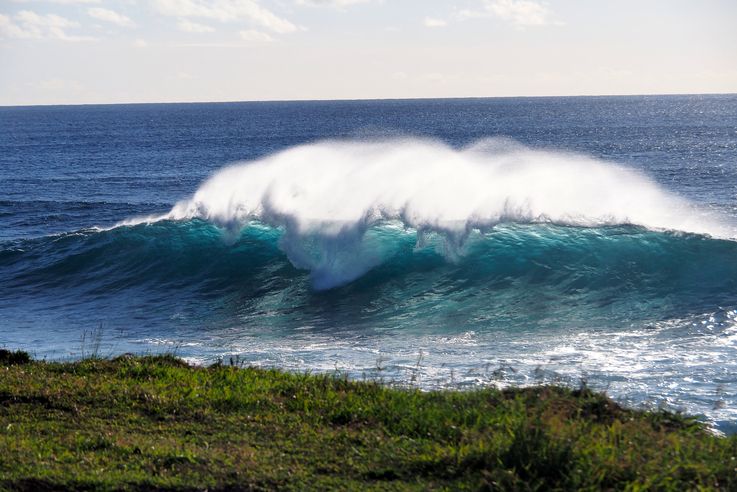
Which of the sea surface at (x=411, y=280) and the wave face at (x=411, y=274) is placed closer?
the sea surface at (x=411, y=280)

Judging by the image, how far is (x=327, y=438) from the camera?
6508 mm

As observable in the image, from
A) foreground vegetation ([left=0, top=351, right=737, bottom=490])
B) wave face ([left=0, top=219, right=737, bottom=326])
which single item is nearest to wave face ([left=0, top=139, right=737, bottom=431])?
wave face ([left=0, top=219, right=737, bottom=326])

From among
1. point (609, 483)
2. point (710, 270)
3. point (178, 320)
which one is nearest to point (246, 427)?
point (609, 483)

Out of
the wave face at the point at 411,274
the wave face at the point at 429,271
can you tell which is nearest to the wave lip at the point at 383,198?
the wave face at the point at 411,274

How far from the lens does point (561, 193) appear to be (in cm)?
2102

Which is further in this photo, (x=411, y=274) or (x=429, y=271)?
(x=429, y=271)

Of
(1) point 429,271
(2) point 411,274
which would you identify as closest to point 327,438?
(2) point 411,274

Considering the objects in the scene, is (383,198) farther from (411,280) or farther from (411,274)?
Result: (411,280)

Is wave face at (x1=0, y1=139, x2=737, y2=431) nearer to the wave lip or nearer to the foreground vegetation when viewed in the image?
the wave lip

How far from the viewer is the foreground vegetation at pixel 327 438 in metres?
5.45

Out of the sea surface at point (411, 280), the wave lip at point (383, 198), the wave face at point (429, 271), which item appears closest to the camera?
the sea surface at point (411, 280)

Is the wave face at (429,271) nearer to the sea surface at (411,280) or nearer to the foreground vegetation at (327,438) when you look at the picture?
the sea surface at (411,280)

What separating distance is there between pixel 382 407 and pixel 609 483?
244 centimetres

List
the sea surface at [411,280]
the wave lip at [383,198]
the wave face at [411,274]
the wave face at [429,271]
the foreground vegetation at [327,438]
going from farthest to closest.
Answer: the wave lip at [383,198]
the wave face at [429,271]
the wave face at [411,274]
the sea surface at [411,280]
the foreground vegetation at [327,438]
